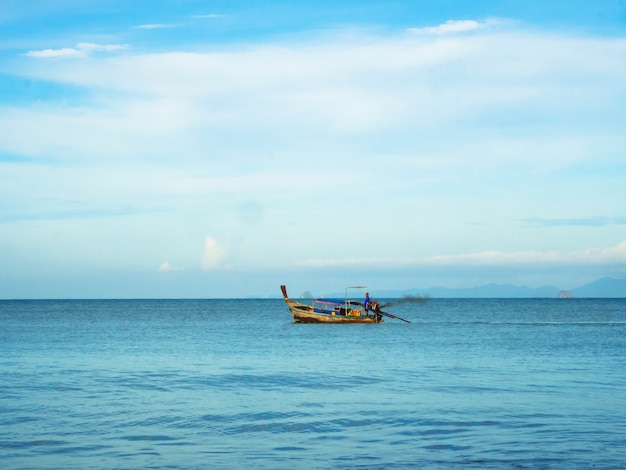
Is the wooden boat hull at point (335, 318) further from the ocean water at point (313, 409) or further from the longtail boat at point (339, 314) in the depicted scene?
the ocean water at point (313, 409)

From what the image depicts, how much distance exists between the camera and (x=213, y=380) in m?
28.0

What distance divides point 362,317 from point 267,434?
50.5 meters

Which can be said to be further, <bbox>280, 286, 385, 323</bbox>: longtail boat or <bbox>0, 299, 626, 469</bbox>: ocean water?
<bbox>280, 286, 385, 323</bbox>: longtail boat

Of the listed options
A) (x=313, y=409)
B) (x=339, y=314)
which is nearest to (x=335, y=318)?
(x=339, y=314)

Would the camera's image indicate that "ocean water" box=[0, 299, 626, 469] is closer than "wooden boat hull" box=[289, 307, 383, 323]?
Yes

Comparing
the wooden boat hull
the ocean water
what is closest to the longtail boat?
the wooden boat hull

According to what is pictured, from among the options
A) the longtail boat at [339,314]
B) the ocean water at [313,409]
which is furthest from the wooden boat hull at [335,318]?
the ocean water at [313,409]

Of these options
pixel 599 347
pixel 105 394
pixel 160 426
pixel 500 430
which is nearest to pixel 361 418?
pixel 500 430

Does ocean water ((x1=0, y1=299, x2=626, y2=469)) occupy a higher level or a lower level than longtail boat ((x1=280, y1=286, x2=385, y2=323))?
lower

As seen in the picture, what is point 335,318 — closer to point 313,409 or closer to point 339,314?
point 339,314

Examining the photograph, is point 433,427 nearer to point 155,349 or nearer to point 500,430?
point 500,430

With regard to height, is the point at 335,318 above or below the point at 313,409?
above

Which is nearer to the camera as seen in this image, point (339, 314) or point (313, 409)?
point (313, 409)

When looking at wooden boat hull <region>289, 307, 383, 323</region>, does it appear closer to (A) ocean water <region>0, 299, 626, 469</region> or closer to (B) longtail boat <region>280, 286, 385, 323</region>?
(B) longtail boat <region>280, 286, 385, 323</region>
